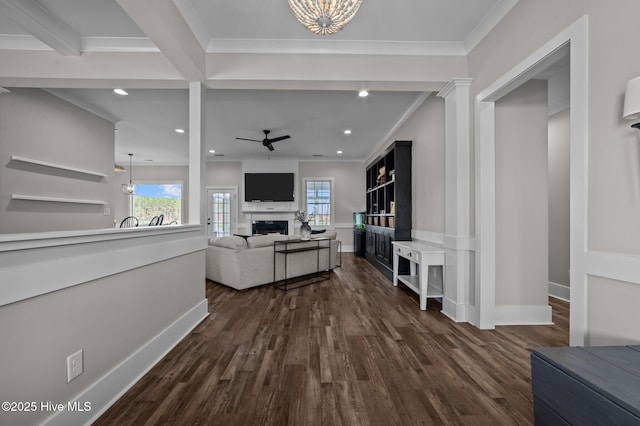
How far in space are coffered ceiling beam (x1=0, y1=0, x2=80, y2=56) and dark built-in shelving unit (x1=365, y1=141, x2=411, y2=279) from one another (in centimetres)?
411

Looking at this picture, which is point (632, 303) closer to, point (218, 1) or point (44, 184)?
point (218, 1)

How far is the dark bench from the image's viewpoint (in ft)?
2.72

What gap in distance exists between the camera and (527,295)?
2666 mm

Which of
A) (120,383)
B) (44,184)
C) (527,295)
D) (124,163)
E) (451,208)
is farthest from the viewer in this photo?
(124,163)

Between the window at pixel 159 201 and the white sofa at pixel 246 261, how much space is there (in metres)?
5.32

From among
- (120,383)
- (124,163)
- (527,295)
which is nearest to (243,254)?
(120,383)

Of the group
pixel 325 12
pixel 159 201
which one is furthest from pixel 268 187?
pixel 325 12

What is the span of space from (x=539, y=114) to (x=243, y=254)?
3.86 metres

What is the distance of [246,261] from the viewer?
154 inches

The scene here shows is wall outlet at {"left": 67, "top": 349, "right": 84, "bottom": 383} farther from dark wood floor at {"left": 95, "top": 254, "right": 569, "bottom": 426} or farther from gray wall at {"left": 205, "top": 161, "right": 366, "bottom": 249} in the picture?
gray wall at {"left": 205, "top": 161, "right": 366, "bottom": 249}

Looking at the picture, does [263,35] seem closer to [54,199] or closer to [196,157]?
[196,157]

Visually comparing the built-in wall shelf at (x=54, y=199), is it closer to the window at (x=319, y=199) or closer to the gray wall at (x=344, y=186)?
the gray wall at (x=344, y=186)

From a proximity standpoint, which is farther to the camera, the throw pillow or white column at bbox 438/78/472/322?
the throw pillow

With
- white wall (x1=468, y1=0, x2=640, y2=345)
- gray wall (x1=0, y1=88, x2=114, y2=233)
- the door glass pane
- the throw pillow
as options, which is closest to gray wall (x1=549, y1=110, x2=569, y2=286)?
white wall (x1=468, y1=0, x2=640, y2=345)
